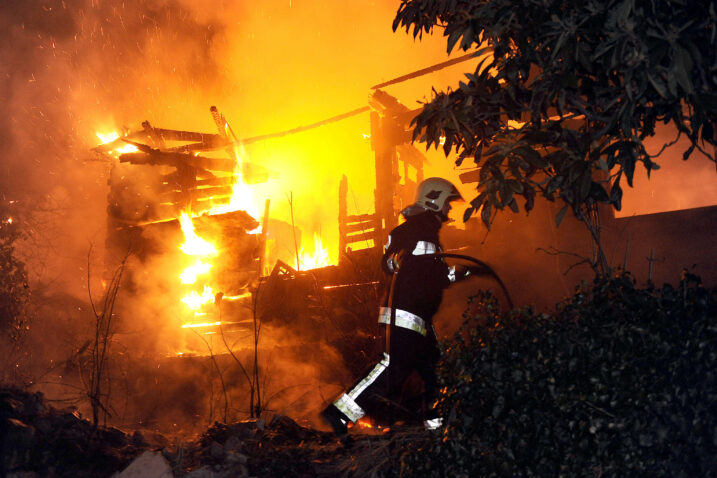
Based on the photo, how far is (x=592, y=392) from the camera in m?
2.42

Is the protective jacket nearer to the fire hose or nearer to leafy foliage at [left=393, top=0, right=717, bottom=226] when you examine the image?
the fire hose

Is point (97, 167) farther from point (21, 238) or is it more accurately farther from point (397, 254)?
point (397, 254)

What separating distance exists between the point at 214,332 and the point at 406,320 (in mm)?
7656

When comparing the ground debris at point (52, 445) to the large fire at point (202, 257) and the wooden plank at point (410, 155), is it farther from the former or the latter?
the wooden plank at point (410, 155)

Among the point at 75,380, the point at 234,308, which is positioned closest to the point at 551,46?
the point at 75,380

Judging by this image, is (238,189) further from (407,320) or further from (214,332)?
(407,320)

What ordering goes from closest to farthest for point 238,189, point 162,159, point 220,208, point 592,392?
1. point 592,392
2. point 162,159
3. point 238,189
4. point 220,208

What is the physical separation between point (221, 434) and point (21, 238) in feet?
48.4

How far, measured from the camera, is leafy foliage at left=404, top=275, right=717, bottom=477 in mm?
2248

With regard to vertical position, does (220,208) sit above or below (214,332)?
above

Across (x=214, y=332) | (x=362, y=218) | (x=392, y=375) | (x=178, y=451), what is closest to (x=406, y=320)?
(x=392, y=375)

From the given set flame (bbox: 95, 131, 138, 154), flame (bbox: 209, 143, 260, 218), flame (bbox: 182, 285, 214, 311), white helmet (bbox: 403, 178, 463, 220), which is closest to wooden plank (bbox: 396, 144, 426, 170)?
flame (bbox: 209, 143, 260, 218)

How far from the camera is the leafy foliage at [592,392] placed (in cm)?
225

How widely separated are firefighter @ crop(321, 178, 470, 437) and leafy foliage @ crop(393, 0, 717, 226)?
1532 mm
